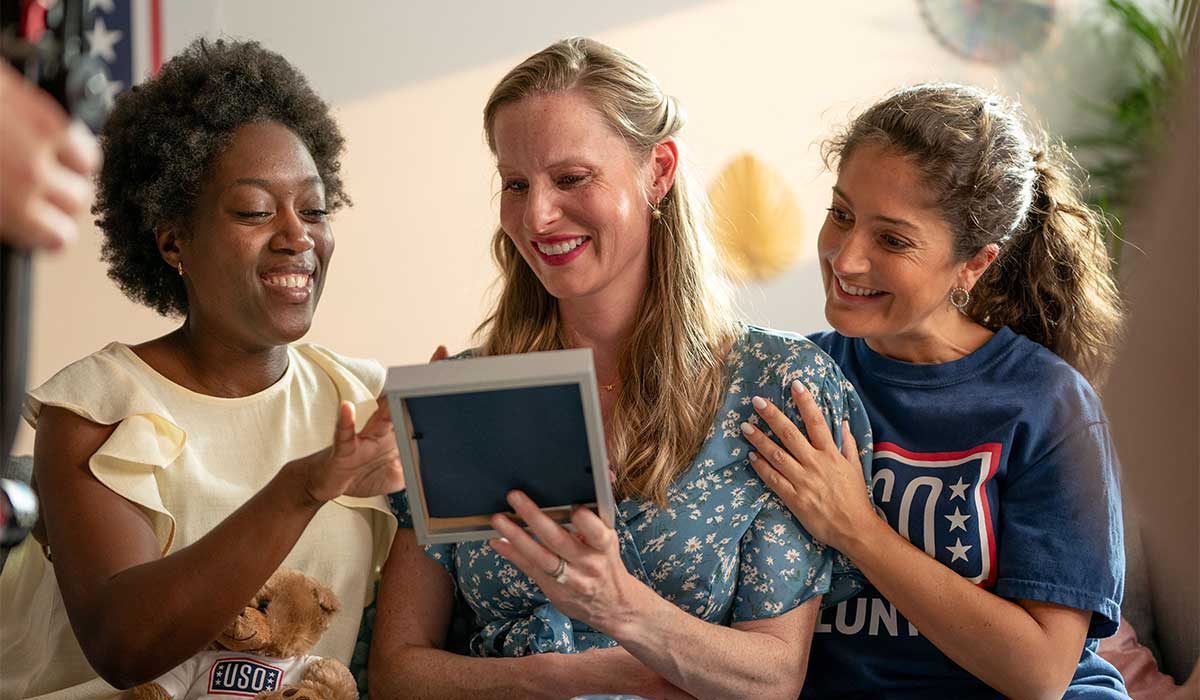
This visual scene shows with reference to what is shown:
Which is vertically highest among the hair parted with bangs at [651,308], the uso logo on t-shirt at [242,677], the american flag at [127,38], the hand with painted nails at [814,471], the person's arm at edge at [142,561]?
the american flag at [127,38]

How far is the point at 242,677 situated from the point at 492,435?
0.64 metres

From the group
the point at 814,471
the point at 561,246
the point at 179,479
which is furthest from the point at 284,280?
the point at 814,471

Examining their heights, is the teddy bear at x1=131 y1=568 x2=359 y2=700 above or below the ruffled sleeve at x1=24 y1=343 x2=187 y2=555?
below

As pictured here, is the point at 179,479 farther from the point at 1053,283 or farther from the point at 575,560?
the point at 1053,283

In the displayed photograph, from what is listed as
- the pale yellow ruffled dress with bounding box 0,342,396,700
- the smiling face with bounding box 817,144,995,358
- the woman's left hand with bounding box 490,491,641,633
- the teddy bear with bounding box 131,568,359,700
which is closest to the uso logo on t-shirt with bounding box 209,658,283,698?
the teddy bear with bounding box 131,568,359,700

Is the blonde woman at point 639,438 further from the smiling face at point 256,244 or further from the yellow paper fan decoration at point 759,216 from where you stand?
the yellow paper fan decoration at point 759,216

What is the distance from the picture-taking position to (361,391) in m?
2.02

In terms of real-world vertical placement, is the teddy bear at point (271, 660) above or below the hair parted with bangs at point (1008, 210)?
below

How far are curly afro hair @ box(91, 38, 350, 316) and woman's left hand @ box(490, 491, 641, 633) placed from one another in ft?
2.87

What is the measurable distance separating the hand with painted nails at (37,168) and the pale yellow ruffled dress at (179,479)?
1.24 m

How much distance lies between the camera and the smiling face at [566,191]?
1.76 meters

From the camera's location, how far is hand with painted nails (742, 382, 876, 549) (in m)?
1.64

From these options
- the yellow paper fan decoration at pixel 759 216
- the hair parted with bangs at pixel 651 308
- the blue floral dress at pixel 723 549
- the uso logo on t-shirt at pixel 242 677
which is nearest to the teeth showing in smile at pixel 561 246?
the hair parted with bangs at pixel 651 308

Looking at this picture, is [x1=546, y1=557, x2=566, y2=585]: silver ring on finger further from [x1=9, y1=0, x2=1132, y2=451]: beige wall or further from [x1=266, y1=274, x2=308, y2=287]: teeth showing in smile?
[x1=9, y1=0, x2=1132, y2=451]: beige wall
